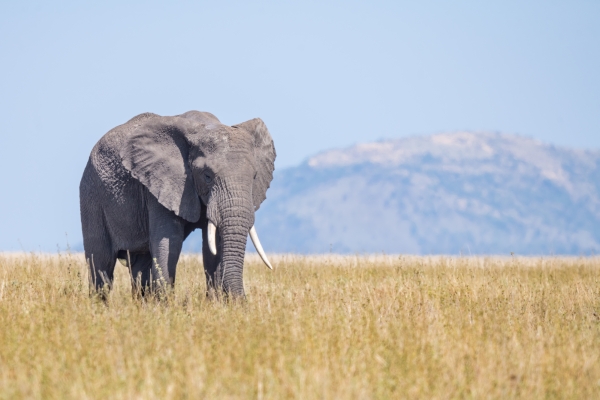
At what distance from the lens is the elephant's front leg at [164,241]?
10.4 m

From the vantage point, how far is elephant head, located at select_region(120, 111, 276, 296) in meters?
10.1

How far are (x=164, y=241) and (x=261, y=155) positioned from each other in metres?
1.72

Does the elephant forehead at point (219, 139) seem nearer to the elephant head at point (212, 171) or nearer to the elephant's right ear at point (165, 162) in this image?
the elephant head at point (212, 171)

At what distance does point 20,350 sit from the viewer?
721 centimetres

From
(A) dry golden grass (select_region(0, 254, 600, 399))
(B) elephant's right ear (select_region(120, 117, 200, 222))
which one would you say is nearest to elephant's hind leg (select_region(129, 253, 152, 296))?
(A) dry golden grass (select_region(0, 254, 600, 399))

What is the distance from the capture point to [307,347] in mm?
7070

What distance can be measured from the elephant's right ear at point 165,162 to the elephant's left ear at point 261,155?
0.82 m

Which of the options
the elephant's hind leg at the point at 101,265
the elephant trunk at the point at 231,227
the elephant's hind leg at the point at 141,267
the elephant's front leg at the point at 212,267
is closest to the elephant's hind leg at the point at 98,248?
the elephant's hind leg at the point at 101,265

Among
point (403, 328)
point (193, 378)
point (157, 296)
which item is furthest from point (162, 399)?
point (157, 296)

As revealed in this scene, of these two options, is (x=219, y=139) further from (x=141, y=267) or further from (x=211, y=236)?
(x=141, y=267)

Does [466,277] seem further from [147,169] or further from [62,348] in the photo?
[62,348]

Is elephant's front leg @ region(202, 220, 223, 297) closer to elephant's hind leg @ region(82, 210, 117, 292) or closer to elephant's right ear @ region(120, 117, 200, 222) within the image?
elephant's right ear @ region(120, 117, 200, 222)

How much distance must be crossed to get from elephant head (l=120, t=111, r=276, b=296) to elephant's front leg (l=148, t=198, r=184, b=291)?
0.80ft

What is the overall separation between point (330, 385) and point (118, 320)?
281cm
